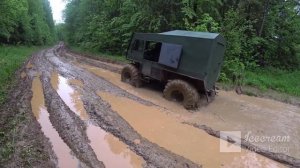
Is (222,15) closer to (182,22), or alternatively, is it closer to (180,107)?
(182,22)

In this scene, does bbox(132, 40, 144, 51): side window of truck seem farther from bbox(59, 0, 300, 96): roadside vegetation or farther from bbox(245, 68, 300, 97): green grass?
bbox(245, 68, 300, 97): green grass

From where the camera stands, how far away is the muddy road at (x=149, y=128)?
615cm

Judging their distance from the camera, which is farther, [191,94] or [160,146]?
[191,94]

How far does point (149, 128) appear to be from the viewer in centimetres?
774

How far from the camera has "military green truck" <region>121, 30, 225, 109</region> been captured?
9.55m

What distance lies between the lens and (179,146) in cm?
673

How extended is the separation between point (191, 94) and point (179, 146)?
305cm

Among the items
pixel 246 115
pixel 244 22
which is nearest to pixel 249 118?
pixel 246 115

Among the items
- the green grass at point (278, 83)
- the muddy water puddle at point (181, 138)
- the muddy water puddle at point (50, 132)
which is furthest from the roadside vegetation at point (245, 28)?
the muddy water puddle at point (50, 132)

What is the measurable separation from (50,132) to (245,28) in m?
12.4

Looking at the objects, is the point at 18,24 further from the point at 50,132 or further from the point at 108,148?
the point at 108,148

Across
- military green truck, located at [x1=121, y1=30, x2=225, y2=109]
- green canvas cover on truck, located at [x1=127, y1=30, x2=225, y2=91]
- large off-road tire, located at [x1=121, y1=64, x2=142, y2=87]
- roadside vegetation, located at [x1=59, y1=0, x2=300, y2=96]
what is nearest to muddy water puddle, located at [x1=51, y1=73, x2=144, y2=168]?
military green truck, located at [x1=121, y1=30, x2=225, y2=109]

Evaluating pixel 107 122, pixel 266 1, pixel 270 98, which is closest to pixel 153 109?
pixel 107 122

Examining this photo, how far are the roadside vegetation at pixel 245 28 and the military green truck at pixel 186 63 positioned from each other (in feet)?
13.1
